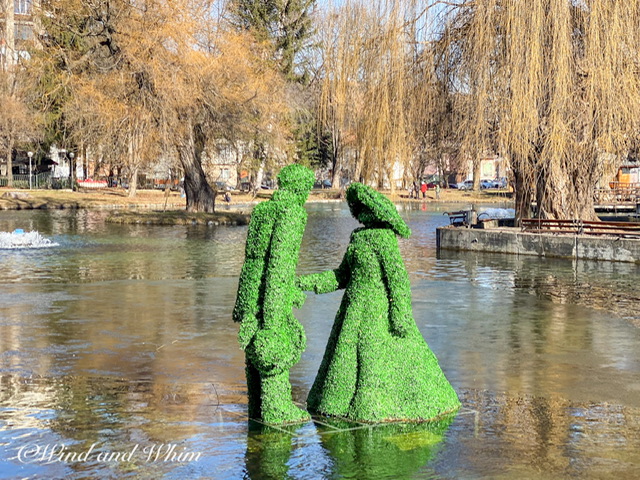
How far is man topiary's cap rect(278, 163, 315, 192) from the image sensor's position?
861cm

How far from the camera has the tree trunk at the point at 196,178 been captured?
1732 inches

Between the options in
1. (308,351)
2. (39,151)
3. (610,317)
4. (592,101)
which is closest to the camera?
(308,351)

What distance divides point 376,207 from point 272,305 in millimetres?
1374

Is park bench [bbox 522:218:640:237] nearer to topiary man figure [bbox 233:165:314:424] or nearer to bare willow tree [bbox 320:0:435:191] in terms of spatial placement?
bare willow tree [bbox 320:0:435:191]

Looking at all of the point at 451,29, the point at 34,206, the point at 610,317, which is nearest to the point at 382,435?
the point at 610,317

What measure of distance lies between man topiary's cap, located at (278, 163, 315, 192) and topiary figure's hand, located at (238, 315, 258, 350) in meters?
1.21

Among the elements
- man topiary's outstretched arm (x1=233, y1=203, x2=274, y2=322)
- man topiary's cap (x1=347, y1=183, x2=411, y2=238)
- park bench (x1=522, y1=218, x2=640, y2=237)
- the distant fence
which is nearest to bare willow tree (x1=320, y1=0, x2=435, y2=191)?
park bench (x1=522, y1=218, x2=640, y2=237)

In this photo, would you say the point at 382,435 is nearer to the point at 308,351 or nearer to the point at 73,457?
the point at 73,457

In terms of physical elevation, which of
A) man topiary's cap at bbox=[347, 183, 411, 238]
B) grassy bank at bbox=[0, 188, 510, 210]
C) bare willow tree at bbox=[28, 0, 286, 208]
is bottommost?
grassy bank at bbox=[0, 188, 510, 210]

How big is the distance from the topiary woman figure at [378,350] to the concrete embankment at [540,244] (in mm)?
17471

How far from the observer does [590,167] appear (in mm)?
29109

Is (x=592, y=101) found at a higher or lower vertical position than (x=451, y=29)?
lower

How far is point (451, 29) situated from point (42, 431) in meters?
22.8

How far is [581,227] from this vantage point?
2666 cm
